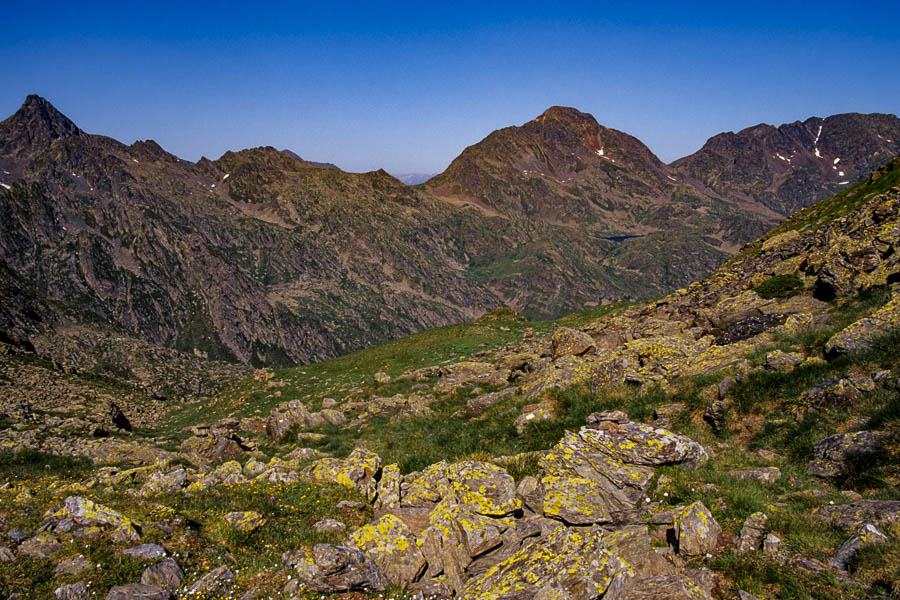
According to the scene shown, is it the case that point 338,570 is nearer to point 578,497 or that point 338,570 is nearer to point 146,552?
point 146,552

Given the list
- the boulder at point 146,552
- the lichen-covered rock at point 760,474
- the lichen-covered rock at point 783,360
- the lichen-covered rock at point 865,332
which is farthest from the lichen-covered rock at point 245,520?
the lichen-covered rock at point 865,332

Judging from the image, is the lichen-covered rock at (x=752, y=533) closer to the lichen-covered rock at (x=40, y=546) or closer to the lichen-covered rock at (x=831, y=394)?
the lichen-covered rock at (x=831, y=394)

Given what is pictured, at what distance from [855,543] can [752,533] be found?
5.05 ft

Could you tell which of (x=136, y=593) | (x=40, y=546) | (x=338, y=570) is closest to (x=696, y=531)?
(x=338, y=570)

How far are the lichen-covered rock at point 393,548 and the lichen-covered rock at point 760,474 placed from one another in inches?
315

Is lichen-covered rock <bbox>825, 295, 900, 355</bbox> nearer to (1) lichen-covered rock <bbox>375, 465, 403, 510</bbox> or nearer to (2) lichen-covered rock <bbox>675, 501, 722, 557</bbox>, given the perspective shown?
(2) lichen-covered rock <bbox>675, 501, 722, 557</bbox>

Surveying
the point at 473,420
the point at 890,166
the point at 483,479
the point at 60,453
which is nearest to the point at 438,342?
the point at 473,420

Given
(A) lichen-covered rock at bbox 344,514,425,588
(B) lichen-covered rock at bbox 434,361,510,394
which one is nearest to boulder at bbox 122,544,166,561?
(A) lichen-covered rock at bbox 344,514,425,588

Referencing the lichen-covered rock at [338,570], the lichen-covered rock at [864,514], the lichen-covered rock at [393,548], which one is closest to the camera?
the lichen-covered rock at [864,514]

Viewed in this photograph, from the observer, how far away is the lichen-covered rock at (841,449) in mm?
10469

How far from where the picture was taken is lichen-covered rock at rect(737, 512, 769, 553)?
8648 millimetres

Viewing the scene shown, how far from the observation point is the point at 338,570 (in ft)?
29.7

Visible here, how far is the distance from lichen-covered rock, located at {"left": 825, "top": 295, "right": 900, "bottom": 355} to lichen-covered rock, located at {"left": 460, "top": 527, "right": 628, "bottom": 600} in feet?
39.6

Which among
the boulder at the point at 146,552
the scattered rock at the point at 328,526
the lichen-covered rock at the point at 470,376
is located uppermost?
the boulder at the point at 146,552
